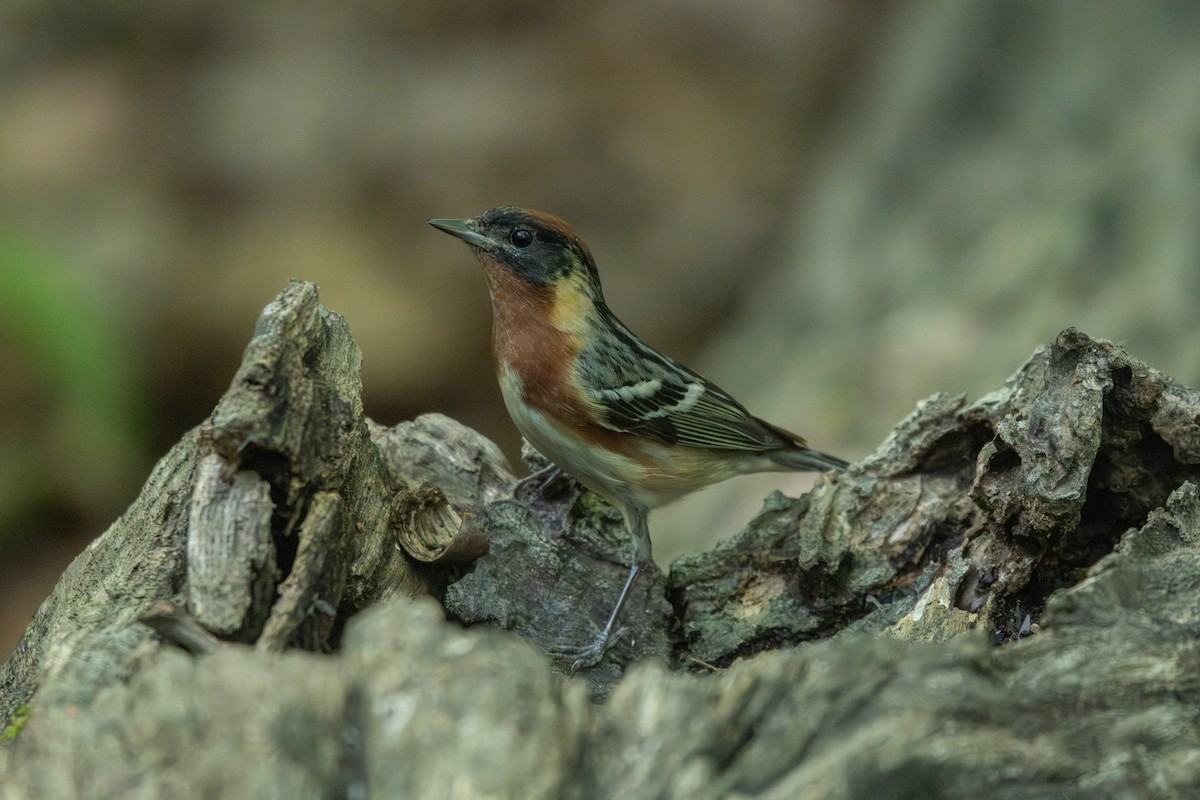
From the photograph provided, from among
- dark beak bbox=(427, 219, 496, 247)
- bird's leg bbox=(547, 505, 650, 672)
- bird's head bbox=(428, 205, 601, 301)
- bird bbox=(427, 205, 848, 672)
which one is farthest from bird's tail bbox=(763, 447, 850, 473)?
bird's leg bbox=(547, 505, 650, 672)

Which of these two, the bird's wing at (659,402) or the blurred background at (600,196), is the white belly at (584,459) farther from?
the blurred background at (600,196)

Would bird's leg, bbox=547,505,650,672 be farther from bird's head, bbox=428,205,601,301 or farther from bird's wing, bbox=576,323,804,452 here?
bird's head, bbox=428,205,601,301

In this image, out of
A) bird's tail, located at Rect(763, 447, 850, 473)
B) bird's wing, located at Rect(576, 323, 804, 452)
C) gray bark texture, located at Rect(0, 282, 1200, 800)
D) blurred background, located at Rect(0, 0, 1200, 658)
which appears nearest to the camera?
gray bark texture, located at Rect(0, 282, 1200, 800)

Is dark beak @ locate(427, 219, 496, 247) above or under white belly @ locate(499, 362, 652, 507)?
above

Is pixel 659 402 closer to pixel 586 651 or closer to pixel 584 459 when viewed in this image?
pixel 584 459

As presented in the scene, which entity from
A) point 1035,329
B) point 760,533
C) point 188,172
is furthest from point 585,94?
point 760,533

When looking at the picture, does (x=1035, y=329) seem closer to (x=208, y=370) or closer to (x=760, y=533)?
(x=760, y=533)

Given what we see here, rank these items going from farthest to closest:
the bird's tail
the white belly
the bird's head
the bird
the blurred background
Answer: the blurred background < the bird's tail < the bird's head < the bird < the white belly
